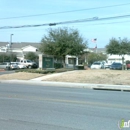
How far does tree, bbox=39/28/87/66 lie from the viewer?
4469 centimetres

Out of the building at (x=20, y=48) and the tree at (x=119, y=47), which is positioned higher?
the building at (x=20, y=48)

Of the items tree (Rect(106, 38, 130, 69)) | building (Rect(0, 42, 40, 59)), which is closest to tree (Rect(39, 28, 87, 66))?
tree (Rect(106, 38, 130, 69))

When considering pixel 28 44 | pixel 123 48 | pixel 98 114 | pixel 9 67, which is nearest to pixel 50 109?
pixel 98 114

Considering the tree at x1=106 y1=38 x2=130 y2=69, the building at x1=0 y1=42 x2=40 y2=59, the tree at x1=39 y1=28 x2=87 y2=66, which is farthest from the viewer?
the building at x1=0 y1=42 x2=40 y2=59

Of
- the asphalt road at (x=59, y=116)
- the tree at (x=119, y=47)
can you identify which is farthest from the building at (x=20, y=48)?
the asphalt road at (x=59, y=116)

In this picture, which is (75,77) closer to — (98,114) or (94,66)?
(98,114)

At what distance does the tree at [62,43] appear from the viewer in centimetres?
4469

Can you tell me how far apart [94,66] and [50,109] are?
139 ft

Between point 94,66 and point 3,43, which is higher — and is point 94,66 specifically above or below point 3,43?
below

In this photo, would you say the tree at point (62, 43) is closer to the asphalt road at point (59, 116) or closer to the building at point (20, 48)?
the asphalt road at point (59, 116)

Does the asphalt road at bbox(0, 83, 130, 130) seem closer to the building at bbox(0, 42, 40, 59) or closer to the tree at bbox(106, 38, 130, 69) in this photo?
the tree at bbox(106, 38, 130, 69)

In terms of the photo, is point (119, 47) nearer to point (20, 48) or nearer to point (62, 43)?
point (62, 43)

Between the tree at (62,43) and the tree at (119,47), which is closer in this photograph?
the tree at (62,43)

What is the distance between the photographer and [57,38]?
4578 centimetres
